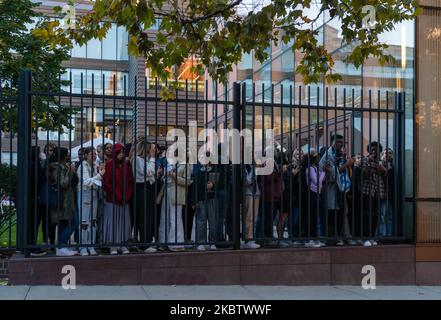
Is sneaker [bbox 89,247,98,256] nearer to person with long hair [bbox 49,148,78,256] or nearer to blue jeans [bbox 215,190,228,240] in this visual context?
person with long hair [bbox 49,148,78,256]

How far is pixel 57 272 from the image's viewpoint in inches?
305

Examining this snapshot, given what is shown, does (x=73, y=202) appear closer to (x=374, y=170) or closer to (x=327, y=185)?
(x=327, y=185)

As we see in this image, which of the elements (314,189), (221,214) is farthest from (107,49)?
(221,214)

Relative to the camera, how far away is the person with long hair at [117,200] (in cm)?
825

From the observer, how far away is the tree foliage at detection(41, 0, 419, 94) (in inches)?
295

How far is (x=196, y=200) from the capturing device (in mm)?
8336

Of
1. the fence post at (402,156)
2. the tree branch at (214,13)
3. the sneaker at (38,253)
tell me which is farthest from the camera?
the fence post at (402,156)

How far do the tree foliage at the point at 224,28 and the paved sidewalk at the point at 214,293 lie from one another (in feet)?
9.60

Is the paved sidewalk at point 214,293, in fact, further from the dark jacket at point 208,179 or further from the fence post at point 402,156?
the dark jacket at point 208,179

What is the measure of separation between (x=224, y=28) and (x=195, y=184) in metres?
2.33

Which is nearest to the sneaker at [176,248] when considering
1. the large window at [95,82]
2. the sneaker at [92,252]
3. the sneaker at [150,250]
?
the sneaker at [150,250]

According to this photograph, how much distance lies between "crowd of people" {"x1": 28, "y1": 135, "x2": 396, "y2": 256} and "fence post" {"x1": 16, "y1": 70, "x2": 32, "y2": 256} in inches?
4.5

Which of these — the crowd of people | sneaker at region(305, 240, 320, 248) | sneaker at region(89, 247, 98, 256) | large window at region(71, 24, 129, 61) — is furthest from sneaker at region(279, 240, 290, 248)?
large window at region(71, 24, 129, 61)

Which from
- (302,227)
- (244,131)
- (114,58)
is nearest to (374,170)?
(302,227)
